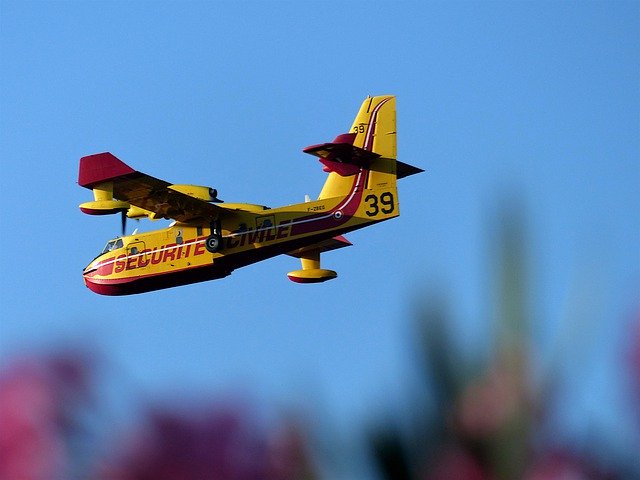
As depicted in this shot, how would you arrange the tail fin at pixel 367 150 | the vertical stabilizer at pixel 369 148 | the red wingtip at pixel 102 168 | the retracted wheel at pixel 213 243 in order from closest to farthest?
1. the red wingtip at pixel 102 168
2. the tail fin at pixel 367 150
3. the vertical stabilizer at pixel 369 148
4. the retracted wheel at pixel 213 243

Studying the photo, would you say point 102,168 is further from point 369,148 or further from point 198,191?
point 369,148

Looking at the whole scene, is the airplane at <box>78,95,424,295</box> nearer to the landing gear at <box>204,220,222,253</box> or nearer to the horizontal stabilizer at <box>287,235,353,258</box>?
the landing gear at <box>204,220,222,253</box>

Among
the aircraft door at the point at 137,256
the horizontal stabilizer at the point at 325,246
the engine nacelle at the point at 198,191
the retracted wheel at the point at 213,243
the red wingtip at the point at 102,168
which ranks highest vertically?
the red wingtip at the point at 102,168

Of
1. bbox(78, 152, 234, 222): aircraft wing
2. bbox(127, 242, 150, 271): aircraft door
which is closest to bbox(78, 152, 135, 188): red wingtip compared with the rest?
bbox(78, 152, 234, 222): aircraft wing

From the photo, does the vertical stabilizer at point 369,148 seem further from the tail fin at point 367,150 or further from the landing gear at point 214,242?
the landing gear at point 214,242

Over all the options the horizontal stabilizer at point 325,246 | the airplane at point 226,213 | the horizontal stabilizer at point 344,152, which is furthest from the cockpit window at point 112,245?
the horizontal stabilizer at point 344,152

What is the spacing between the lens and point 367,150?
3803 centimetres

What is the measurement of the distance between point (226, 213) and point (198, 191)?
1.33 metres

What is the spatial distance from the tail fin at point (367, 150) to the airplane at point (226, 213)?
0.04m

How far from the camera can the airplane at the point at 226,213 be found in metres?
36.5

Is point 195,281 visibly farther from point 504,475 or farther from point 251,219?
point 504,475

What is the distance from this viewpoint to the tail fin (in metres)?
36.4

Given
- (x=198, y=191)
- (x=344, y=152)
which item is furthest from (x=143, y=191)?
(x=344, y=152)

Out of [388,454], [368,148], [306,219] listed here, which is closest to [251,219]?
[306,219]
